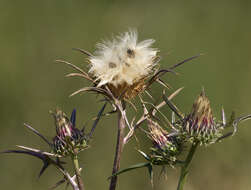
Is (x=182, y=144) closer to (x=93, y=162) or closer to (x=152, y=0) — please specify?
(x=93, y=162)

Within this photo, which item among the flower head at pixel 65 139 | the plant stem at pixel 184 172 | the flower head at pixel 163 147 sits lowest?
the plant stem at pixel 184 172

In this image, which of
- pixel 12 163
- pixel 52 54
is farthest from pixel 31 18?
pixel 12 163

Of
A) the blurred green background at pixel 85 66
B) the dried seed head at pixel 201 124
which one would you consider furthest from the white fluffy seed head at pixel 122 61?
the blurred green background at pixel 85 66

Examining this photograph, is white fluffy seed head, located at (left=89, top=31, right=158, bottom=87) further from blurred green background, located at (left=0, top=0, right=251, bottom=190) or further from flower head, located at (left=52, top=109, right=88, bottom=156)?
blurred green background, located at (left=0, top=0, right=251, bottom=190)

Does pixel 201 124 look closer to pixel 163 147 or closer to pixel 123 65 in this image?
pixel 163 147

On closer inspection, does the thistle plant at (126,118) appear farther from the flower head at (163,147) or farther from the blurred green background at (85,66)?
the blurred green background at (85,66)

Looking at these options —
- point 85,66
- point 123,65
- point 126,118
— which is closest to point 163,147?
point 126,118
